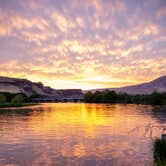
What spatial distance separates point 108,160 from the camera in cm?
2680

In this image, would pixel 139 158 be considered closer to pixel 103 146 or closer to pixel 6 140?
pixel 103 146

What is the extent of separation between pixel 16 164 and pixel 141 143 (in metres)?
17.9

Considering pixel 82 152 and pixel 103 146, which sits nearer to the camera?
pixel 82 152

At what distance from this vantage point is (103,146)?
33.4 m

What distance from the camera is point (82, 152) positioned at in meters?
30.2

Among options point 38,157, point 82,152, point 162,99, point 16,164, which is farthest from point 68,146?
point 162,99

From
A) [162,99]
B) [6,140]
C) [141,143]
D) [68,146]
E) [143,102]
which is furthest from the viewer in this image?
[143,102]

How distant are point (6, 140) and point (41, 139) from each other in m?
5.17

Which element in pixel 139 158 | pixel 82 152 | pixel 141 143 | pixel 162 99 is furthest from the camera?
pixel 162 99

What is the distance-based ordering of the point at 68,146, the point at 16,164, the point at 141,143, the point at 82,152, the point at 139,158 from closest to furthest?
the point at 16,164 < the point at 139,158 < the point at 82,152 < the point at 68,146 < the point at 141,143

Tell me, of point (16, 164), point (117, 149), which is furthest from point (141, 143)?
point (16, 164)

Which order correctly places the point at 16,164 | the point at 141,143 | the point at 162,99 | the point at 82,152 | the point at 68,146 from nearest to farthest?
the point at 16,164, the point at 82,152, the point at 68,146, the point at 141,143, the point at 162,99

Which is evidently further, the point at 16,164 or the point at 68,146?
the point at 68,146

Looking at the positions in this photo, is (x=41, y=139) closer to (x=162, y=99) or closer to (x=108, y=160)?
(x=108, y=160)
